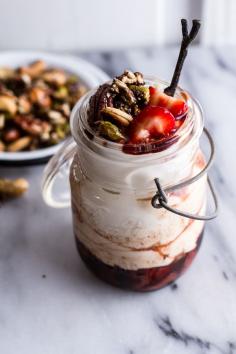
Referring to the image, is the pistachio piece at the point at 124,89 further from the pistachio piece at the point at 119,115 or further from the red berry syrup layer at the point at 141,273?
the red berry syrup layer at the point at 141,273

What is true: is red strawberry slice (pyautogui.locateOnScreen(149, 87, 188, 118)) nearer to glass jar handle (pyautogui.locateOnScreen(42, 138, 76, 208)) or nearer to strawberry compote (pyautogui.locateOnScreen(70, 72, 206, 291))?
strawberry compote (pyautogui.locateOnScreen(70, 72, 206, 291))

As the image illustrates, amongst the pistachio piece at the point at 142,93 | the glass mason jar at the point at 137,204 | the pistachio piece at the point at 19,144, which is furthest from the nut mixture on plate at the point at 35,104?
the pistachio piece at the point at 142,93

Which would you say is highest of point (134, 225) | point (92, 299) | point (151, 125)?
point (151, 125)

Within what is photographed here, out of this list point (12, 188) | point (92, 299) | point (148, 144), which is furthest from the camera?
point (12, 188)

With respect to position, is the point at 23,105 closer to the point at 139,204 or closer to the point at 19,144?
the point at 19,144

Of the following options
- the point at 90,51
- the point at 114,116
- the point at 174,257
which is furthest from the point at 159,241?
the point at 90,51

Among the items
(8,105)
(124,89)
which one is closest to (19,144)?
(8,105)

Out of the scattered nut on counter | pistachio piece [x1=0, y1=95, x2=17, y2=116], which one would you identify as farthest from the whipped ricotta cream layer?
pistachio piece [x1=0, y1=95, x2=17, y2=116]
